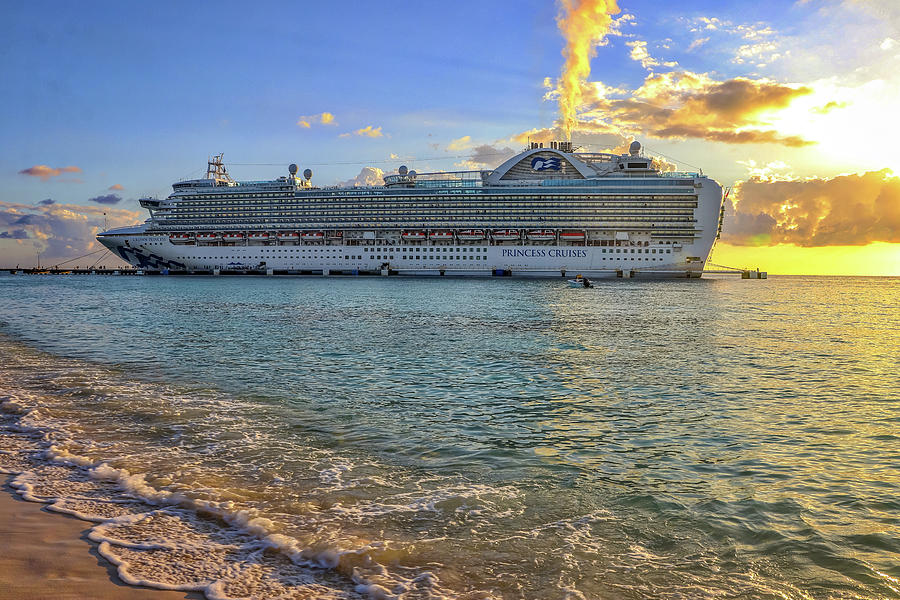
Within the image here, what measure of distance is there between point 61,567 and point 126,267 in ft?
569

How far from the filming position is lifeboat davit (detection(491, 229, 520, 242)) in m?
102

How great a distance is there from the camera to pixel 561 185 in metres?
104

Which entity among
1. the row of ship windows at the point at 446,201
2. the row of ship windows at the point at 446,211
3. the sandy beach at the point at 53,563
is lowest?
the sandy beach at the point at 53,563

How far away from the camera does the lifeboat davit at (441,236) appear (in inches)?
4107

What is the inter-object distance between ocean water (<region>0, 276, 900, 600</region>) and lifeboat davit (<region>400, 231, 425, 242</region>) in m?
87.8

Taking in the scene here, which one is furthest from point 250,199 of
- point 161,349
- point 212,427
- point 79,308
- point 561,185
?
point 212,427

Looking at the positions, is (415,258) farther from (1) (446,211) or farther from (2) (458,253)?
(1) (446,211)

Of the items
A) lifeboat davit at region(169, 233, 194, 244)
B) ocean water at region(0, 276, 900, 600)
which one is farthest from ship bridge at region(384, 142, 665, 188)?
ocean water at region(0, 276, 900, 600)

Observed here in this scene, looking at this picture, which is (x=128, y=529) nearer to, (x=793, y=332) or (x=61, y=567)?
(x=61, y=567)

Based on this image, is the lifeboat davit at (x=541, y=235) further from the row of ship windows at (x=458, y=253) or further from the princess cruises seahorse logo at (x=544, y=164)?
the princess cruises seahorse logo at (x=544, y=164)

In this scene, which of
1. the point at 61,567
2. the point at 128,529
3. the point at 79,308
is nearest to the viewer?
the point at 61,567

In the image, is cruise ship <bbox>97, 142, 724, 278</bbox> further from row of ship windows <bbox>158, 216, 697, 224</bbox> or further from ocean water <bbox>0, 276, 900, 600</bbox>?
ocean water <bbox>0, 276, 900, 600</bbox>

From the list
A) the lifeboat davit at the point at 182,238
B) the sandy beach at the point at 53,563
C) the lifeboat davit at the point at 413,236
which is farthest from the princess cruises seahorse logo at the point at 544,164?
the sandy beach at the point at 53,563

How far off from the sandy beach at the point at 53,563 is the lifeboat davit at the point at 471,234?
98650mm
